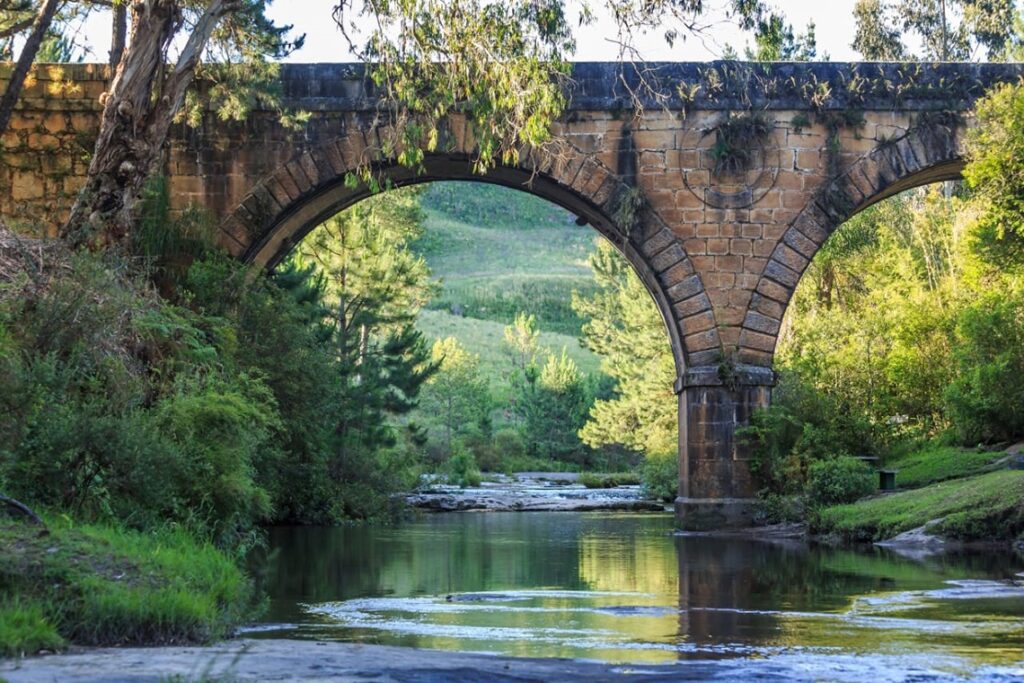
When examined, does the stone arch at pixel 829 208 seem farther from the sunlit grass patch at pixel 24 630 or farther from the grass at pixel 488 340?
the grass at pixel 488 340

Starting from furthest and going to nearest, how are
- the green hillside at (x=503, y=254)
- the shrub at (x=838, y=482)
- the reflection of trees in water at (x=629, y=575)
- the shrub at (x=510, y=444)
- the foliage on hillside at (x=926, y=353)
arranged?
the green hillside at (x=503, y=254), the shrub at (x=510, y=444), the foliage on hillside at (x=926, y=353), the shrub at (x=838, y=482), the reflection of trees in water at (x=629, y=575)

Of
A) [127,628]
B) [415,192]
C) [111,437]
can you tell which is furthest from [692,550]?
[415,192]

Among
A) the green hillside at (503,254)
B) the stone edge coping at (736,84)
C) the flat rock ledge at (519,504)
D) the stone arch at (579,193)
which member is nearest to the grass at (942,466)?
the stone arch at (579,193)

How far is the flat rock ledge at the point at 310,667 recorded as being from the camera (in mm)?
5730

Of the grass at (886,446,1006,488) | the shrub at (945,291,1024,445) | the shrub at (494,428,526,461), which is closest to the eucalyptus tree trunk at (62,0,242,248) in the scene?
the grass at (886,446,1006,488)

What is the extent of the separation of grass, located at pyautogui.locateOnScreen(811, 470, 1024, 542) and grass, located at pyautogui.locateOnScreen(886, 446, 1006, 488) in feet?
1.72

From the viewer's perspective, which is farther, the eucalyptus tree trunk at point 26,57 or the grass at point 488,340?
the grass at point 488,340

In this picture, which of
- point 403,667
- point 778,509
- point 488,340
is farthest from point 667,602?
point 488,340

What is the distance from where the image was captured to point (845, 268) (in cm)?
3584

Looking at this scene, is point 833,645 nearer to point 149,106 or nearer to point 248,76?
point 149,106

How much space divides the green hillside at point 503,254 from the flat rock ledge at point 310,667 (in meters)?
75.4

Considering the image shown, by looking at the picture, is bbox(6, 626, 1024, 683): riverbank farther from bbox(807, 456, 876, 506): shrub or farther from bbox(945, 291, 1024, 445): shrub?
bbox(945, 291, 1024, 445): shrub

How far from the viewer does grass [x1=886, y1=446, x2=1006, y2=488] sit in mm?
19438

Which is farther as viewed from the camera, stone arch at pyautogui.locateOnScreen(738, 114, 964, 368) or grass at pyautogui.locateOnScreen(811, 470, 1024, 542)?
stone arch at pyautogui.locateOnScreen(738, 114, 964, 368)
